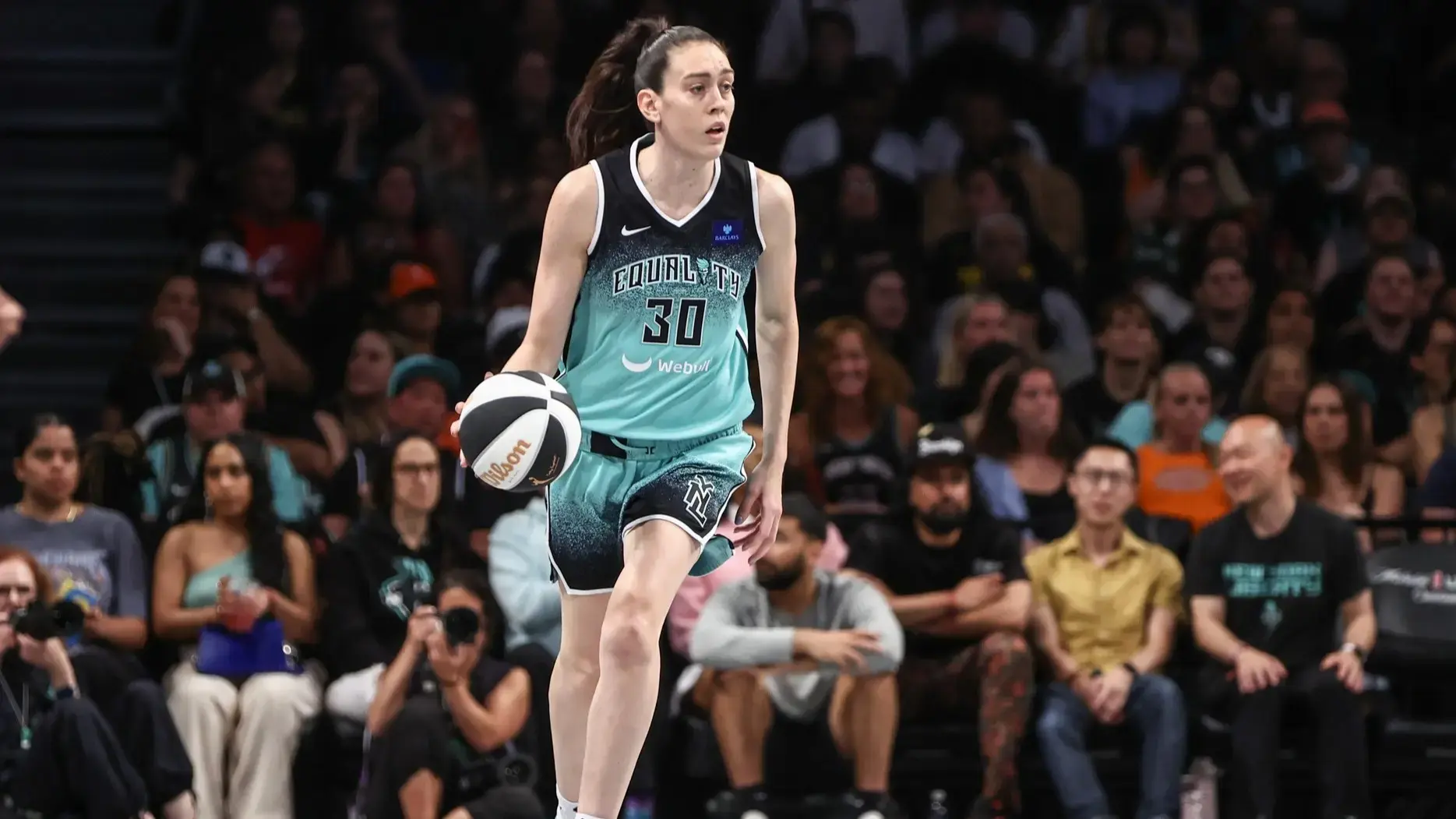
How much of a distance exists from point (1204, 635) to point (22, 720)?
4163 mm

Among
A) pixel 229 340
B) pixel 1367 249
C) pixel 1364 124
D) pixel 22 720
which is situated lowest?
pixel 22 720

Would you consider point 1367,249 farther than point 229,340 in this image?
Yes

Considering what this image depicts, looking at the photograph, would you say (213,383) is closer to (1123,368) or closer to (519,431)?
(1123,368)

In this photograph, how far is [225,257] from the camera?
35.9 feet

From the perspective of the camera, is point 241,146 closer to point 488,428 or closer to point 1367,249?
point 1367,249

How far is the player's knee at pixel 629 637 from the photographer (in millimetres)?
5203

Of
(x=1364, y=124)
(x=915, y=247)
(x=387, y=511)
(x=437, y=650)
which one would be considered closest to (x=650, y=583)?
(x=437, y=650)

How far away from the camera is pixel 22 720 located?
7820mm

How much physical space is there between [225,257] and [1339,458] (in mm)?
5204

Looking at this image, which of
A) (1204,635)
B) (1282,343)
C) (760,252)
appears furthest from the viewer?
(1282,343)

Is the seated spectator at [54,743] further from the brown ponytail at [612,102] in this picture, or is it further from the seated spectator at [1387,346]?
the seated spectator at [1387,346]

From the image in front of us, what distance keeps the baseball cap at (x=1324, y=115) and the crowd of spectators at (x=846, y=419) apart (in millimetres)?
67

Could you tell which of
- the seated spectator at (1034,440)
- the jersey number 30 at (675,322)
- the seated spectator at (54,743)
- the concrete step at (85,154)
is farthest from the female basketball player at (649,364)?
the concrete step at (85,154)

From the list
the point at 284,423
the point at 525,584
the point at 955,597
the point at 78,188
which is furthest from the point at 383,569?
the point at 78,188
